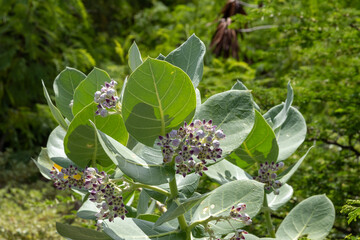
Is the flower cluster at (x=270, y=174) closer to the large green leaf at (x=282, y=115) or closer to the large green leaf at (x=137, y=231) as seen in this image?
the large green leaf at (x=282, y=115)

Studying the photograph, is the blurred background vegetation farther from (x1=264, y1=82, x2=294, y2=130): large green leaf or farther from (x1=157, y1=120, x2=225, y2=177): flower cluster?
(x1=157, y1=120, x2=225, y2=177): flower cluster

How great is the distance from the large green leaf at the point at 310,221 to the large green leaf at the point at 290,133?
0.16m

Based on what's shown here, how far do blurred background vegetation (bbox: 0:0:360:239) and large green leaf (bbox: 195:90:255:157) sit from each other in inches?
48.5

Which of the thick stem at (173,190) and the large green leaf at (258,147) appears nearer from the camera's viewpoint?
the thick stem at (173,190)

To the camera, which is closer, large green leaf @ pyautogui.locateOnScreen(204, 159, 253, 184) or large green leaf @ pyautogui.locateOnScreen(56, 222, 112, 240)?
large green leaf @ pyautogui.locateOnScreen(56, 222, 112, 240)

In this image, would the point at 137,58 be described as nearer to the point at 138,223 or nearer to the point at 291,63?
the point at 138,223

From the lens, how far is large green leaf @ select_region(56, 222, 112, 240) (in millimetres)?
824

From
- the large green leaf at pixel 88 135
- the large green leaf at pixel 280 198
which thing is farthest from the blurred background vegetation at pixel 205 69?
the large green leaf at pixel 88 135

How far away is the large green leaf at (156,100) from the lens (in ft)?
2.36

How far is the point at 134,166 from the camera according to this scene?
758 millimetres

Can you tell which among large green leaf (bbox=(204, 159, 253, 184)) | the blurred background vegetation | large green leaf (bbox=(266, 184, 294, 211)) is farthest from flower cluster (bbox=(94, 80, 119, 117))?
the blurred background vegetation

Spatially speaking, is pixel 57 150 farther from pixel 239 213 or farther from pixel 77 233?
pixel 239 213

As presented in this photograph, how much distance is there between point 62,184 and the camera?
0.88m

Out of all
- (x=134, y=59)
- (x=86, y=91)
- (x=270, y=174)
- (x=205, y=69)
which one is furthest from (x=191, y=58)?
(x=205, y=69)
